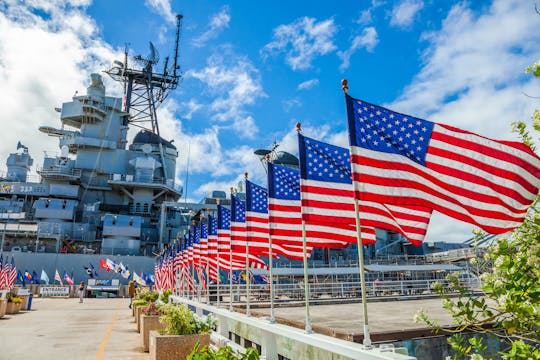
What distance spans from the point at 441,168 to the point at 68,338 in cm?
1397

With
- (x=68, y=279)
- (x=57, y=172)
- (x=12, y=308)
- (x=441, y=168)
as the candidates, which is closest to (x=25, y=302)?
(x=12, y=308)

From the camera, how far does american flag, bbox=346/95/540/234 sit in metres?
5.17

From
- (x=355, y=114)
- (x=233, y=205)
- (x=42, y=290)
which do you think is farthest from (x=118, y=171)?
(x=355, y=114)

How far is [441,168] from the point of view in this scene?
5434mm

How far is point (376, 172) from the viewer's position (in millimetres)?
5562

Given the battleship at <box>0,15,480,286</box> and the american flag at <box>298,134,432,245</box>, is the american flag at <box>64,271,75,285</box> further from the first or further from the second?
the american flag at <box>298,134,432,245</box>

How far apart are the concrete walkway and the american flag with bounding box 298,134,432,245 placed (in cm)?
701

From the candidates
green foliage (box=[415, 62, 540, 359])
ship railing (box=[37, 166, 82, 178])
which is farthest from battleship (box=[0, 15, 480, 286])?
green foliage (box=[415, 62, 540, 359])

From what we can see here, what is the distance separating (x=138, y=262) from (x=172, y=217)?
35.3 ft

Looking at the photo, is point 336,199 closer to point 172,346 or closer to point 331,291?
point 172,346

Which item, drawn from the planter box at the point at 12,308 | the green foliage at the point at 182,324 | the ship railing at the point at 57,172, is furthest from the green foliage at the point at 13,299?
the ship railing at the point at 57,172

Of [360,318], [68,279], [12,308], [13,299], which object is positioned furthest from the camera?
[68,279]

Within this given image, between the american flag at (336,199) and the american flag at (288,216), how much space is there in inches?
50.9

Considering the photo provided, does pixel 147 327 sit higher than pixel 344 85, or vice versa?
pixel 344 85
